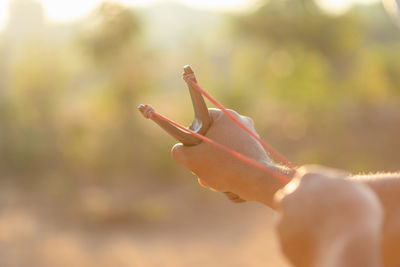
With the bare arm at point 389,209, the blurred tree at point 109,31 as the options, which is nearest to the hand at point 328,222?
the bare arm at point 389,209

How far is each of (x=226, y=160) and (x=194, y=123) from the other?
0.48 ft

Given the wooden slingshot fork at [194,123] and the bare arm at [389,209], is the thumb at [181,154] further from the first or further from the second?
the bare arm at [389,209]

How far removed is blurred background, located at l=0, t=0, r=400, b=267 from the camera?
6918 millimetres

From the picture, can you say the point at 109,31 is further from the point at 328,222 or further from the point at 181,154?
the point at 328,222

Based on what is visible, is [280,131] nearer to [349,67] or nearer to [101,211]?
[349,67]

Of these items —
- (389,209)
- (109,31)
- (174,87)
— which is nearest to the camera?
(389,209)

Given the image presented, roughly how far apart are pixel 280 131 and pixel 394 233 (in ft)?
33.6

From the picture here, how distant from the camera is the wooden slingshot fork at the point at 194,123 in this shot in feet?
3.95

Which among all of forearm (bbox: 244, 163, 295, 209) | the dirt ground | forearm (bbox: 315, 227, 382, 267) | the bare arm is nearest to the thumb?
forearm (bbox: 244, 163, 295, 209)

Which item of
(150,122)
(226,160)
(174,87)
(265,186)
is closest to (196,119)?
(226,160)

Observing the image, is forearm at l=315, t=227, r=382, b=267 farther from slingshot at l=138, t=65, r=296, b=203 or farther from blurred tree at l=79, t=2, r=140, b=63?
blurred tree at l=79, t=2, r=140, b=63

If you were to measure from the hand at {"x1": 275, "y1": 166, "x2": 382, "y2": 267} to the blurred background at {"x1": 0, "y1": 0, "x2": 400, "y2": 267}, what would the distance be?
536 cm

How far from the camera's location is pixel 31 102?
8867 mm

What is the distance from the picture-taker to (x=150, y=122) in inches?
376
